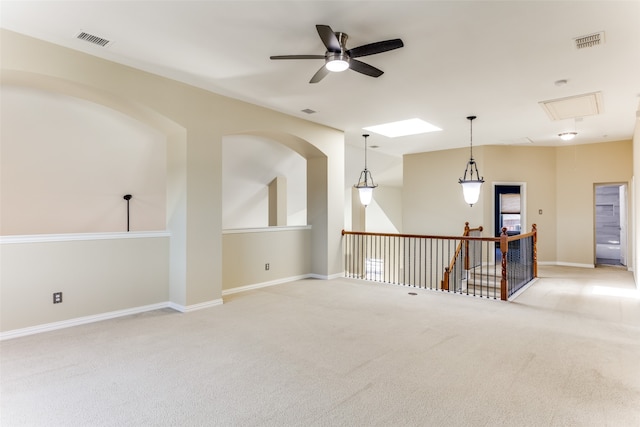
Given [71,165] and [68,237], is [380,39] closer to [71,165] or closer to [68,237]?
[68,237]

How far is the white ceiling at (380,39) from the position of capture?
283 centimetres

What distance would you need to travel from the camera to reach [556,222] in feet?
27.9

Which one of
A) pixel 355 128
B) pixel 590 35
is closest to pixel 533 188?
pixel 355 128

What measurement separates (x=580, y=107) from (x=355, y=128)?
11.5 ft

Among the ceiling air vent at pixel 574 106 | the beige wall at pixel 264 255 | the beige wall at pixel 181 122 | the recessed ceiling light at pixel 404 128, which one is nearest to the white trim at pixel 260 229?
the beige wall at pixel 264 255

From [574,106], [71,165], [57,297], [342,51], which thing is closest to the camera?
[342,51]

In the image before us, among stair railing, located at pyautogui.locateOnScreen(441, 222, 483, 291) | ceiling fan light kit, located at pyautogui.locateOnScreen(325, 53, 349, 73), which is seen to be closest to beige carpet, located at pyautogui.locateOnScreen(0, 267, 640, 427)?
stair railing, located at pyautogui.locateOnScreen(441, 222, 483, 291)

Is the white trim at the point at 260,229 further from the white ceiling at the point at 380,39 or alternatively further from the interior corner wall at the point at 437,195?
the interior corner wall at the point at 437,195

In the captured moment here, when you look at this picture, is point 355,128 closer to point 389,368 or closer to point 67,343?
point 389,368

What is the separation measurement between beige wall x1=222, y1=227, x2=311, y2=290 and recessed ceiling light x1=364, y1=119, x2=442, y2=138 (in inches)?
96.0

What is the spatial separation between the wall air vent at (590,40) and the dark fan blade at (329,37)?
2242mm

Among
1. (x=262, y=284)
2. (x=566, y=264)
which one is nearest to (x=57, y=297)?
(x=262, y=284)

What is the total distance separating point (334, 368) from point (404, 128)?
5.24 m

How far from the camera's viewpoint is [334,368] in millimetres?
2861
